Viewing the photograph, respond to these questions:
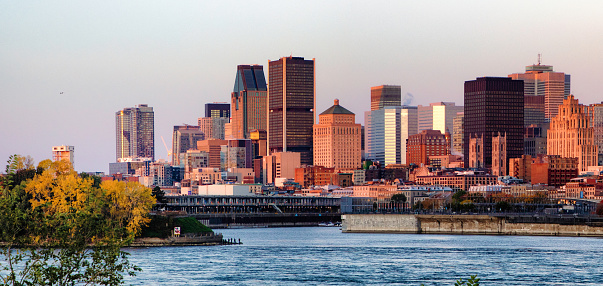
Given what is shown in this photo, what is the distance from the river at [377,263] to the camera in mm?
102125

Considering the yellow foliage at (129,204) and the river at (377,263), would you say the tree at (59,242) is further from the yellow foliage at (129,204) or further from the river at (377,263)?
the yellow foliage at (129,204)

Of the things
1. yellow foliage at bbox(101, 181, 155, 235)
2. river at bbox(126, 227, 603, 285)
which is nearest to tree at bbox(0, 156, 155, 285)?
river at bbox(126, 227, 603, 285)

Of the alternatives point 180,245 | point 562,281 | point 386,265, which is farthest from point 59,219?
point 180,245

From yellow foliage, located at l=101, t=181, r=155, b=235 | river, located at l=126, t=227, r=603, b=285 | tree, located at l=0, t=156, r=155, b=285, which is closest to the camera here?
tree, located at l=0, t=156, r=155, b=285

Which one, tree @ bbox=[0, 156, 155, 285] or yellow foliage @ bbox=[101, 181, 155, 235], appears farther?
yellow foliage @ bbox=[101, 181, 155, 235]

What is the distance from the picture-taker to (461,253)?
135750mm

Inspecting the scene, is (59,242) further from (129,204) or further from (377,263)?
(129,204)

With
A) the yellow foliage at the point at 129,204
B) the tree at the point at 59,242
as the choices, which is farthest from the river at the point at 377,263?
the tree at the point at 59,242

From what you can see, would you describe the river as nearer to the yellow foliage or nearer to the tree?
the yellow foliage

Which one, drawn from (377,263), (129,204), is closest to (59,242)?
(377,263)

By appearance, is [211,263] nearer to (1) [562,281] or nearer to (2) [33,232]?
(1) [562,281]

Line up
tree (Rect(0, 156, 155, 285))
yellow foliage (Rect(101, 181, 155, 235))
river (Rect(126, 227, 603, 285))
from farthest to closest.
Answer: yellow foliage (Rect(101, 181, 155, 235))
river (Rect(126, 227, 603, 285))
tree (Rect(0, 156, 155, 285))

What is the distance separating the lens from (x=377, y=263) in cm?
12112

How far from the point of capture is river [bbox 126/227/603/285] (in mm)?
102125
